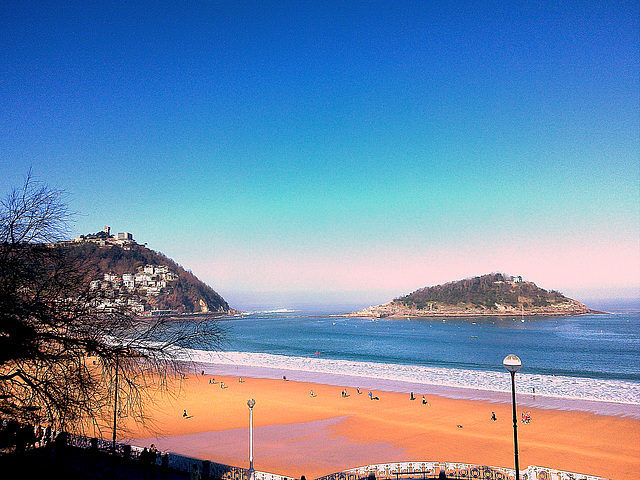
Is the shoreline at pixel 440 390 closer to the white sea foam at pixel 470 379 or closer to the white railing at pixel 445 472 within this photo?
the white sea foam at pixel 470 379

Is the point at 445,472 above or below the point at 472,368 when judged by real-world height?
above

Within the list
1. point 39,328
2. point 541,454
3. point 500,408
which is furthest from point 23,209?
point 500,408

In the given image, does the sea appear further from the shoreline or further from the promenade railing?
the promenade railing

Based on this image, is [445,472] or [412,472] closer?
[445,472]

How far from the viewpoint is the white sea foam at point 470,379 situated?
39406 mm

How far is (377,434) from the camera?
24.9 meters

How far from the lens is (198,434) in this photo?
24625 mm

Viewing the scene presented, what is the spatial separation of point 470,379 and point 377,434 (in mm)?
25688

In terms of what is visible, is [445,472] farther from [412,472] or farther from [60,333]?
[60,333]

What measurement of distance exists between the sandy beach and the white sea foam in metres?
8.40

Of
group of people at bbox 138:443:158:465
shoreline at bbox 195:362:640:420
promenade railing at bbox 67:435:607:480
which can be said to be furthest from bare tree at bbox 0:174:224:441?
shoreline at bbox 195:362:640:420

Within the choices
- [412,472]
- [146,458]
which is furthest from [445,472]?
[146,458]

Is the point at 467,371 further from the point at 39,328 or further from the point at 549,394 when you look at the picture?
the point at 39,328

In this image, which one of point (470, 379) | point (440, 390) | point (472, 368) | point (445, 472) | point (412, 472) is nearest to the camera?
point (445, 472)
